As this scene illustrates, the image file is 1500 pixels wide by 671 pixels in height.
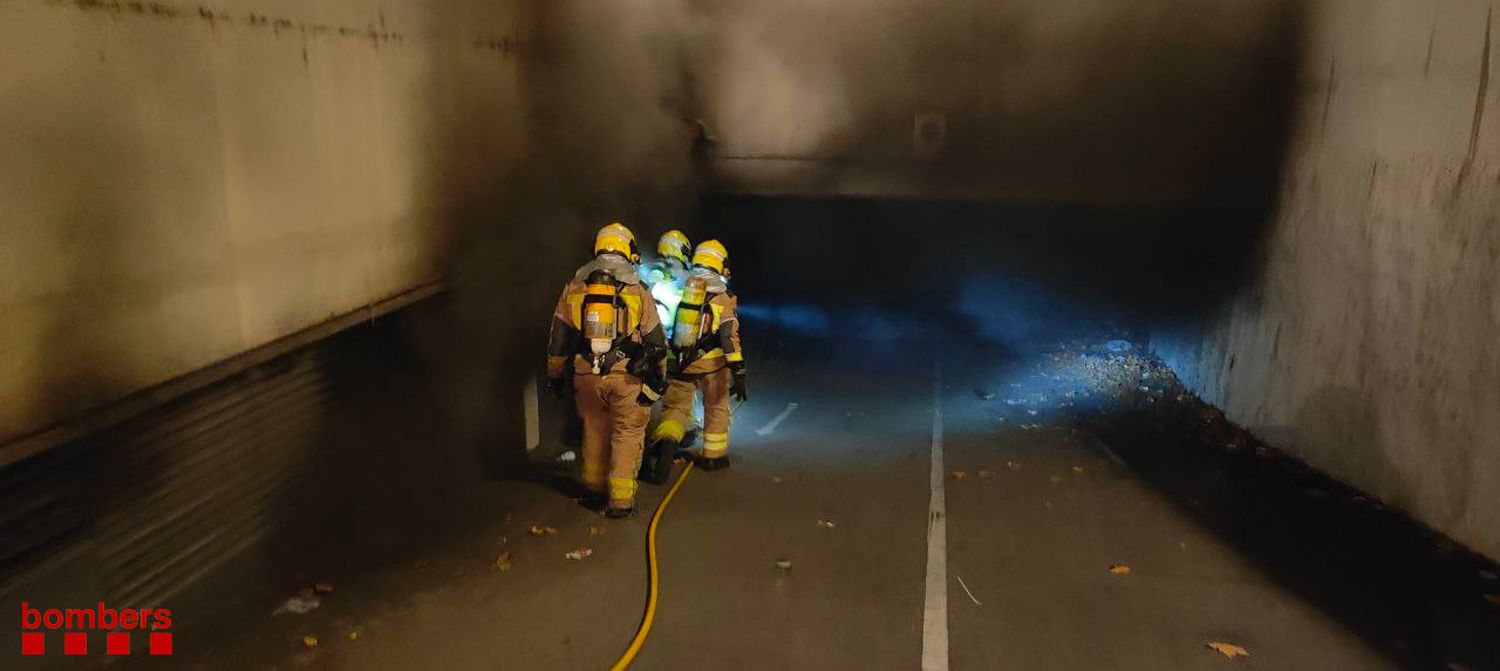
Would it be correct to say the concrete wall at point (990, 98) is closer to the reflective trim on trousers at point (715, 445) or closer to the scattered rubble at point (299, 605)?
the reflective trim on trousers at point (715, 445)

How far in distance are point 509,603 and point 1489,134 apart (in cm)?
681

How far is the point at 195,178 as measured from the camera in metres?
4.18

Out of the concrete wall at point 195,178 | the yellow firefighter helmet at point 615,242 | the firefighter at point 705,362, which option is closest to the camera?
the concrete wall at point 195,178

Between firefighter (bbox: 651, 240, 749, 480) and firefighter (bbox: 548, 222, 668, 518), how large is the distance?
2.59 feet

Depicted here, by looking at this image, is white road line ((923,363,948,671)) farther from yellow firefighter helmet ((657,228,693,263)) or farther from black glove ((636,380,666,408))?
yellow firefighter helmet ((657,228,693,263))

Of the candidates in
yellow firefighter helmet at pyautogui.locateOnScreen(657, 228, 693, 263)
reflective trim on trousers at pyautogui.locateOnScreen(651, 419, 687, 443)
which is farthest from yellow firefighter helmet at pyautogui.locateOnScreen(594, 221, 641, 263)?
reflective trim on trousers at pyautogui.locateOnScreen(651, 419, 687, 443)

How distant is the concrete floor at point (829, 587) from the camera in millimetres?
4688

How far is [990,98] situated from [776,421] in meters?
4.36

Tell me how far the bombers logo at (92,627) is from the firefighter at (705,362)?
3659mm

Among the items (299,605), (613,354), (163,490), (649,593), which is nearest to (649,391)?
(613,354)

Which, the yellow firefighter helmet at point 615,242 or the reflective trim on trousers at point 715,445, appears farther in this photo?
the reflective trim on trousers at point 715,445

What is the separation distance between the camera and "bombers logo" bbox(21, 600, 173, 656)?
3652mm

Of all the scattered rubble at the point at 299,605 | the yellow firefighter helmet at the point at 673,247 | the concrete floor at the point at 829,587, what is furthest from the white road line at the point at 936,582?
the scattered rubble at the point at 299,605

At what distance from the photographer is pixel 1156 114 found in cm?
970
